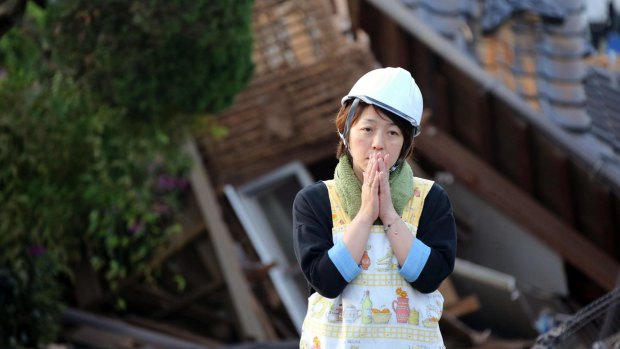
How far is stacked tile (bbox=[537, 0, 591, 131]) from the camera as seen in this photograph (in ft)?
39.9

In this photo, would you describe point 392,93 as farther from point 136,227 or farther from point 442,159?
point 442,159

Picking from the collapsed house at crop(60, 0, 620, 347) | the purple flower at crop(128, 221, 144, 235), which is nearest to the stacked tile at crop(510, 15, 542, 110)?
the collapsed house at crop(60, 0, 620, 347)

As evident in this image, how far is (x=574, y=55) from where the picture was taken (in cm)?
1258

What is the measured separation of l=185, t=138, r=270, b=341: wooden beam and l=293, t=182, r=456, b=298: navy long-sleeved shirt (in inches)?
349

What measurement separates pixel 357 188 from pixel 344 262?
246 millimetres

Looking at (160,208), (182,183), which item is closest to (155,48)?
(160,208)

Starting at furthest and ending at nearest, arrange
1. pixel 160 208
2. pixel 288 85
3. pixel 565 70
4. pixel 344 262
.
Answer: pixel 288 85
pixel 565 70
pixel 160 208
pixel 344 262

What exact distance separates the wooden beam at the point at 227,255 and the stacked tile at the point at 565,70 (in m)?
3.03

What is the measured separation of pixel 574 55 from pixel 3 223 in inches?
201

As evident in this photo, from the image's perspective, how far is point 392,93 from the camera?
4137 mm

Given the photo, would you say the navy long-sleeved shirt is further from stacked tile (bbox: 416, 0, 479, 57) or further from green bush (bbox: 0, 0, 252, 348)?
stacked tile (bbox: 416, 0, 479, 57)

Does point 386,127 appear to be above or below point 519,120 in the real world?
above

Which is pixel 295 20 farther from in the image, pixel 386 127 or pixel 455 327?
pixel 386 127

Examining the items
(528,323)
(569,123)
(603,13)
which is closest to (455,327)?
(528,323)
